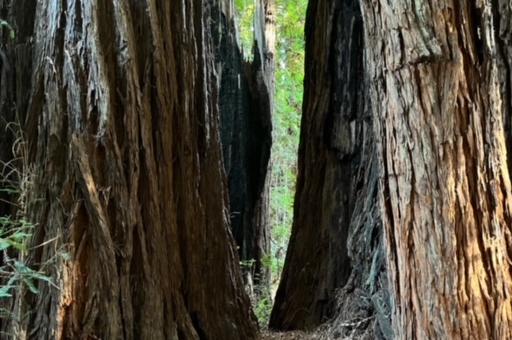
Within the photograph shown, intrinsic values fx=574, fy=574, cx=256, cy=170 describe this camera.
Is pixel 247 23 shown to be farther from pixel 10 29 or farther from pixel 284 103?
pixel 10 29

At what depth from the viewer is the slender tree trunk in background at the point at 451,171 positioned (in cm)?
242

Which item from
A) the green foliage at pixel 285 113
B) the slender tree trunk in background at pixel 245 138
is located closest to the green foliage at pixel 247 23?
the green foliage at pixel 285 113

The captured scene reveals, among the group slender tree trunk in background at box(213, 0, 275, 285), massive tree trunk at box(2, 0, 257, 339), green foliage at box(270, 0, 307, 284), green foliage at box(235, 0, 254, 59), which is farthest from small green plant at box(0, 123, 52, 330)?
green foliage at box(270, 0, 307, 284)

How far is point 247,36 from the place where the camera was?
11.8 metres

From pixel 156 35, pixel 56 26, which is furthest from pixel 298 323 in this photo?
pixel 56 26

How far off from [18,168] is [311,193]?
10.5ft

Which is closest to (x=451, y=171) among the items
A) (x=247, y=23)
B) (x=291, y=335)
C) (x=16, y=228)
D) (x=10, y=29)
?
(x=16, y=228)

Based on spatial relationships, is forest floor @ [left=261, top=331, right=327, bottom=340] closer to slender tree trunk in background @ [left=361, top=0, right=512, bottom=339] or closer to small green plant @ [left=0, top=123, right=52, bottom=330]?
small green plant @ [left=0, top=123, right=52, bottom=330]

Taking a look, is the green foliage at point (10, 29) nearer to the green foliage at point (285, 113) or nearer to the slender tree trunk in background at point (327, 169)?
the slender tree trunk in background at point (327, 169)

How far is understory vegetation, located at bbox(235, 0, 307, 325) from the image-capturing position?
11453mm

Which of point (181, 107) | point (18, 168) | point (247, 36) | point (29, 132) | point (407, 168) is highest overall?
point (247, 36)

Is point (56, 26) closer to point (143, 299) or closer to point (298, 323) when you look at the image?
point (143, 299)

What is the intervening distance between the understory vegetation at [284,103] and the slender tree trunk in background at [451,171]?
8480mm

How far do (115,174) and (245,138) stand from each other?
4134mm
